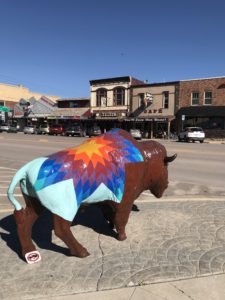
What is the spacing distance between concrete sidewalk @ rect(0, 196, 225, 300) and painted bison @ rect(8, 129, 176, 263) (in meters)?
0.24

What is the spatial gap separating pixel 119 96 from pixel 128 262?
1644 inches

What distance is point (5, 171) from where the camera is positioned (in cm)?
1075

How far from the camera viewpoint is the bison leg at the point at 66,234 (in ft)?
12.0

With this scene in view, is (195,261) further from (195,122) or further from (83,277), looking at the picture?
(195,122)

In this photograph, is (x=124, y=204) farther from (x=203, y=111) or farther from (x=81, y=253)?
(x=203, y=111)

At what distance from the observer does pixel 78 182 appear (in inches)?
146

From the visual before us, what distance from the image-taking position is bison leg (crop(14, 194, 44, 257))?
383 centimetres

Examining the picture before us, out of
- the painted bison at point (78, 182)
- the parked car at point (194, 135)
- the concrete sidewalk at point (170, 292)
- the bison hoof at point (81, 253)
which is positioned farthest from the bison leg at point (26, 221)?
the parked car at point (194, 135)

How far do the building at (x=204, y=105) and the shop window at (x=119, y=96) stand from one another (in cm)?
823

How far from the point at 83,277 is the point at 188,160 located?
11.4m

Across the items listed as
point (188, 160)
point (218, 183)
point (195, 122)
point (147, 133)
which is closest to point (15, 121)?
point (147, 133)

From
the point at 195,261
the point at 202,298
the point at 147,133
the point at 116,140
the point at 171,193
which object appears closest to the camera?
the point at 202,298

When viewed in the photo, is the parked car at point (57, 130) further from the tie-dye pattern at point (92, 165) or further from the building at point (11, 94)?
the tie-dye pattern at point (92, 165)

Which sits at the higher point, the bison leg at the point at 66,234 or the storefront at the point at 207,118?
the storefront at the point at 207,118
